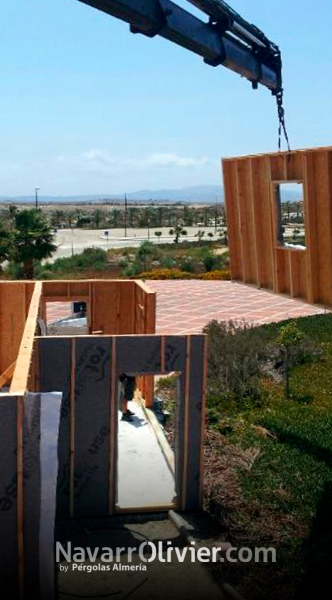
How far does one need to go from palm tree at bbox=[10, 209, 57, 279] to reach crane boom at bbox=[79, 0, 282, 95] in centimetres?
1844

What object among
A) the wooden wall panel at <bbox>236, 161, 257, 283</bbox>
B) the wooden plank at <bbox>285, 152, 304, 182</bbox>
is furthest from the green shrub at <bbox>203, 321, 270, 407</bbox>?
the wooden plank at <bbox>285, 152, 304, 182</bbox>

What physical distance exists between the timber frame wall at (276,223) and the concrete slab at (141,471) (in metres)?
3.67

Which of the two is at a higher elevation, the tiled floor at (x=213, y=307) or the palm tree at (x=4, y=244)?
the palm tree at (x=4, y=244)

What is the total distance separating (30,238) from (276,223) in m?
20.9

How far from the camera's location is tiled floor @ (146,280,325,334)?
2573 cm

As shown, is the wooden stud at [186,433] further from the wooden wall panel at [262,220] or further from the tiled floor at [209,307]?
the tiled floor at [209,307]

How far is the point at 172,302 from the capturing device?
1196 inches

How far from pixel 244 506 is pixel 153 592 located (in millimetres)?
2647

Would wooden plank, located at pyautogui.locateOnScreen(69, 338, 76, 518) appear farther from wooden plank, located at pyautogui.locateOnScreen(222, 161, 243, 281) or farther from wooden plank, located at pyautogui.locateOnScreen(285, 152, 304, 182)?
wooden plank, located at pyautogui.locateOnScreen(222, 161, 243, 281)

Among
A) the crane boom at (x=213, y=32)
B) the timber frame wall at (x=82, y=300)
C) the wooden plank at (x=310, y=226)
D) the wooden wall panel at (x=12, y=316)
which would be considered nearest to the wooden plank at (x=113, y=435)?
the wooden plank at (x=310, y=226)

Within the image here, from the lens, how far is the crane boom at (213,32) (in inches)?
419

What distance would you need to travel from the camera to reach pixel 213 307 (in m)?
29.0

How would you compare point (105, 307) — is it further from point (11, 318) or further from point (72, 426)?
point (72, 426)

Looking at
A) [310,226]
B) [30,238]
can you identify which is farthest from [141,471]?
[30,238]
